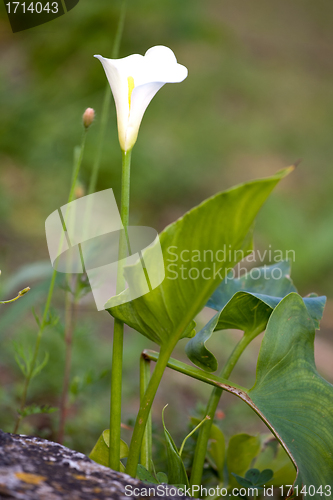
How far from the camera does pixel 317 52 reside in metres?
4.58

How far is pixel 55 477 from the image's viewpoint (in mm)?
324

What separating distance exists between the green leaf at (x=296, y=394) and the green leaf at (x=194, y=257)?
0.32 ft

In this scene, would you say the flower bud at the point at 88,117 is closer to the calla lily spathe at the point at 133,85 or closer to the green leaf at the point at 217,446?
the calla lily spathe at the point at 133,85

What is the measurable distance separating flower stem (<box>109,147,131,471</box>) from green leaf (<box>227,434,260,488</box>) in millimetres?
185

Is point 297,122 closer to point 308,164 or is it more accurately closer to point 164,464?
point 308,164

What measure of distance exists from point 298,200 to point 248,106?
1.30 m

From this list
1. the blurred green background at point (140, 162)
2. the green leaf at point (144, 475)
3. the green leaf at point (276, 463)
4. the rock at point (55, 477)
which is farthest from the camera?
the blurred green background at point (140, 162)

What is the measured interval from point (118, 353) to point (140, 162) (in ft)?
6.05

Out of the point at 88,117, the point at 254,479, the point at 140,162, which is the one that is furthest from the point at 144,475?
the point at 140,162

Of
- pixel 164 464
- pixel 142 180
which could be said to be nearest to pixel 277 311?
pixel 164 464

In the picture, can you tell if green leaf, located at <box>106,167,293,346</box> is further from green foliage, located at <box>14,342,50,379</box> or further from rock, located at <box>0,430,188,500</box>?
green foliage, located at <box>14,342,50,379</box>

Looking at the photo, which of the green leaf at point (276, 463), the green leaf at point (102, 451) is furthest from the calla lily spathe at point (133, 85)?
the green leaf at point (276, 463)

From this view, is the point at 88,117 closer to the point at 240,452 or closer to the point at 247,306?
the point at 247,306

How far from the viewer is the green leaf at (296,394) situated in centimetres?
40
